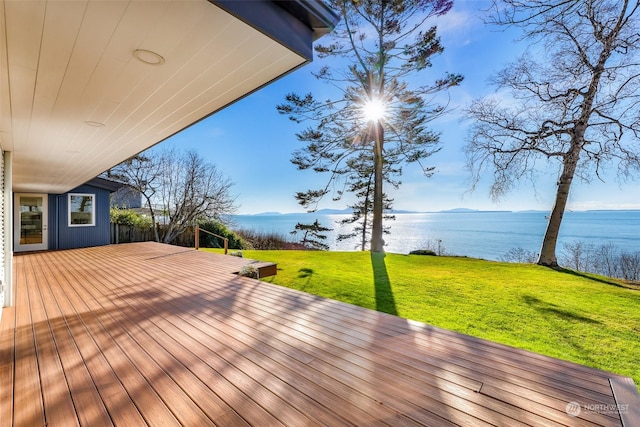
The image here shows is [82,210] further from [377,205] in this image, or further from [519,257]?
[519,257]

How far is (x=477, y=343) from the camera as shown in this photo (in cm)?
238

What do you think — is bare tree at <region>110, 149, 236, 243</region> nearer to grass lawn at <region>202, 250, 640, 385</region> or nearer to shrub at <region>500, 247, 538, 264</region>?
grass lawn at <region>202, 250, 640, 385</region>

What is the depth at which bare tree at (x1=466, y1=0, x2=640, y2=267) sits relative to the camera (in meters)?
6.69

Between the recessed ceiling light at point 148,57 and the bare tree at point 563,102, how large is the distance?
8.39 m

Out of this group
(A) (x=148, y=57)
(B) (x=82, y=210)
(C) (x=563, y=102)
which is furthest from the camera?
(B) (x=82, y=210)

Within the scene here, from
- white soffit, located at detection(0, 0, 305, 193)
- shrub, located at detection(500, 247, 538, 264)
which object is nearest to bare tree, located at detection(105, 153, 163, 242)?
white soffit, located at detection(0, 0, 305, 193)

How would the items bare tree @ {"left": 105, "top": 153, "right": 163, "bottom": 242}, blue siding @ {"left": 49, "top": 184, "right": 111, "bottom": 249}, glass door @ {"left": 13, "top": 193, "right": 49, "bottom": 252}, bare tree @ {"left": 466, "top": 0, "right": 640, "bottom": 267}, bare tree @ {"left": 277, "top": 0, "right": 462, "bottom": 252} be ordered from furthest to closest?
bare tree @ {"left": 105, "top": 153, "right": 163, "bottom": 242}
bare tree @ {"left": 277, "top": 0, "right": 462, "bottom": 252}
blue siding @ {"left": 49, "top": 184, "right": 111, "bottom": 249}
glass door @ {"left": 13, "top": 193, "right": 49, "bottom": 252}
bare tree @ {"left": 466, "top": 0, "right": 640, "bottom": 267}

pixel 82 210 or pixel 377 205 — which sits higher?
pixel 377 205

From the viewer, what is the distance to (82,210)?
9.72m

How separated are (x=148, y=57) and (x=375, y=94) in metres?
9.78

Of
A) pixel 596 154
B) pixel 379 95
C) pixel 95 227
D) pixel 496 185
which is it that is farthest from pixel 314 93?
pixel 95 227

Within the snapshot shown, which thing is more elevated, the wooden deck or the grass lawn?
the wooden deck

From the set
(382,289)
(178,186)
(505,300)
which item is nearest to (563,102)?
(505,300)

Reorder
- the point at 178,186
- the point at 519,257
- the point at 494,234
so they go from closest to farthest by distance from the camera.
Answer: the point at 519,257, the point at 178,186, the point at 494,234
